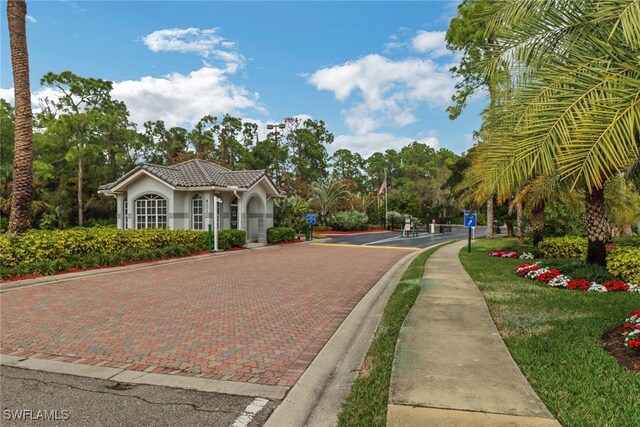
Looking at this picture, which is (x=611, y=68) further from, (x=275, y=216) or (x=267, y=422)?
(x=275, y=216)

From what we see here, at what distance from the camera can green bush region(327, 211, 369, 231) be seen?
139 ft

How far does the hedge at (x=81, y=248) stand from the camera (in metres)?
11.2

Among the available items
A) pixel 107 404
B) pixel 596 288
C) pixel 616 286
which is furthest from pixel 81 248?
pixel 616 286

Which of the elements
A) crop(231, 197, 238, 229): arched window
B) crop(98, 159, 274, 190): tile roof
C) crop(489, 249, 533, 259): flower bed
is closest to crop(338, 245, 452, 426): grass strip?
crop(489, 249, 533, 259): flower bed

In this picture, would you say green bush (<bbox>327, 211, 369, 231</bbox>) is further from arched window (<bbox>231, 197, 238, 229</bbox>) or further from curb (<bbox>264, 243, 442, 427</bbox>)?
curb (<bbox>264, 243, 442, 427</bbox>)

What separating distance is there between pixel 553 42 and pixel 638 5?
1527mm

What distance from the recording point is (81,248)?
13.1 metres

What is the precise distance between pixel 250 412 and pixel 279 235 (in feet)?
74.2

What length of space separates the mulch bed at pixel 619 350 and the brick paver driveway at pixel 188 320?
12.1 ft

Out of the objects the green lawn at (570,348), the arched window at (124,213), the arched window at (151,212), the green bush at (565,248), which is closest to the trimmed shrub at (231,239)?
the arched window at (151,212)

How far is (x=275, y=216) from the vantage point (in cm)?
2994

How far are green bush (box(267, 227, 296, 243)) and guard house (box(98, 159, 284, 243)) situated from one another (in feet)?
6.78

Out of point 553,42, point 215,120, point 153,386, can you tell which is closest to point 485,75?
point 553,42

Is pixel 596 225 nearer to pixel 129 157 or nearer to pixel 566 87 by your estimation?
pixel 566 87
